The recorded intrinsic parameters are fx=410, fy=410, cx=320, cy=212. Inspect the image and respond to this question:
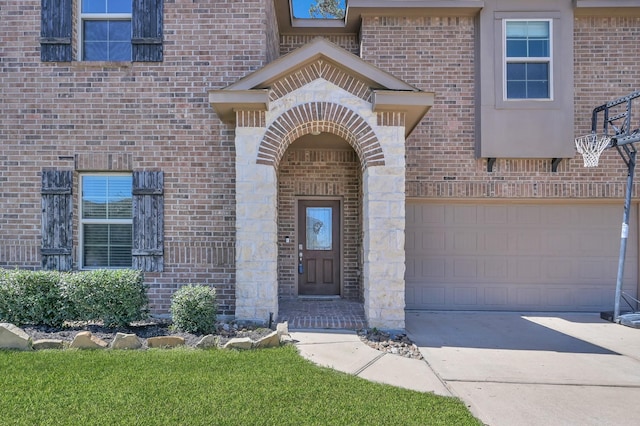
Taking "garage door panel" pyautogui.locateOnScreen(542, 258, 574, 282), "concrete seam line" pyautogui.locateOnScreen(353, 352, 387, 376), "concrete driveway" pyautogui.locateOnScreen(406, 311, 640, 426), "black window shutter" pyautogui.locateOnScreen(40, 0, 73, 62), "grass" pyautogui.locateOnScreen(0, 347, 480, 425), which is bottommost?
"concrete driveway" pyautogui.locateOnScreen(406, 311, 640, 426)

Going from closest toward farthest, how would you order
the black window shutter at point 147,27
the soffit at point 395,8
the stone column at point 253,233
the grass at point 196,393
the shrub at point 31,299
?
the grass at point 196,393
the shrub at point 31,299
the stone column at point 253,233
the black window shutter at point 147,27
the soffit at point 395,8

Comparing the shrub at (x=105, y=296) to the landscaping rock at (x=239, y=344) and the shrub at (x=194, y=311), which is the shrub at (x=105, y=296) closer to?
the shrub at (x=194, y=311)

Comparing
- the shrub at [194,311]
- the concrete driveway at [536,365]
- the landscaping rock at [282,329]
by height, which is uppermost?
the shrub at [194,311]

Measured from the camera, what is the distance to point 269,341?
5.39m

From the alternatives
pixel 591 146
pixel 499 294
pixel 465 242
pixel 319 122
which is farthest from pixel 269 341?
pixel 591 146

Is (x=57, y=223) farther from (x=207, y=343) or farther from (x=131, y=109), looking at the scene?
(x=207, y=343)

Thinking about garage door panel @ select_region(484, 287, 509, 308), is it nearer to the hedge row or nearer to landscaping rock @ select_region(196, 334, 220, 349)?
landscaping rock @ select_region(196, 334, 220, 349)

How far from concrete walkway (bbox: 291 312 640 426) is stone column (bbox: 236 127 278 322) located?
0.75m

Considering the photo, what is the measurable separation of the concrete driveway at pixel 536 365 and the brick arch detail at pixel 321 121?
2.96 meters

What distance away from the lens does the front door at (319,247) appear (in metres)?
8.59

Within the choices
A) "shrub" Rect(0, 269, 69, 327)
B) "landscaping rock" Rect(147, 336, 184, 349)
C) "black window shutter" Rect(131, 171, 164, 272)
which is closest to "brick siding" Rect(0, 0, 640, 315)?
"black window shutter" Rect(131, 171, 164, 272)

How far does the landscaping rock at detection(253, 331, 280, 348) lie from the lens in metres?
5.32

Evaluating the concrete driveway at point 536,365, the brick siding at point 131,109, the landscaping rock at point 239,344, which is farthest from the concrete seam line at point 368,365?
the brick siding at point 131,109

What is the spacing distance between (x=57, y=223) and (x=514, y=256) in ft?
28.6
